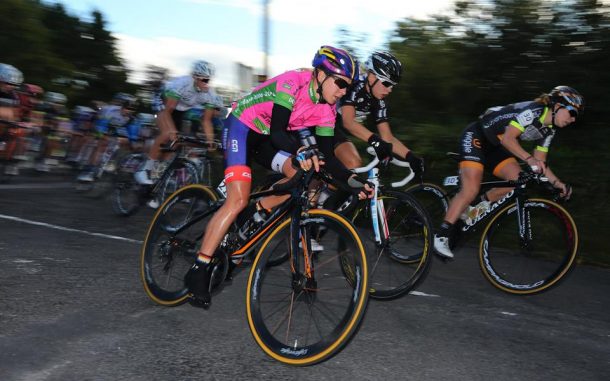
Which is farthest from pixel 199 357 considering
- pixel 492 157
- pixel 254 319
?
pixel 492 157

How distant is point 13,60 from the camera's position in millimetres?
23500

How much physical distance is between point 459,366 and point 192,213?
7.47ft

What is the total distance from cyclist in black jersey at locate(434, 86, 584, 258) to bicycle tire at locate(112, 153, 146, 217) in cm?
457

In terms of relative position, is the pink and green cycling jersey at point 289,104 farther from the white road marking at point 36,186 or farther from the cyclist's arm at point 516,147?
the white road marking at point 36,186

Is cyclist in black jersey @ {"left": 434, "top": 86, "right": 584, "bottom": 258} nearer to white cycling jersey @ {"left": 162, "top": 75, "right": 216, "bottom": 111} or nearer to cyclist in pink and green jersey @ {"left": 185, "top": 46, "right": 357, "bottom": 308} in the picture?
cyclist in pink and green jersey @ {"left": 185, "top": 46, "right": 357, "bottom": 308}

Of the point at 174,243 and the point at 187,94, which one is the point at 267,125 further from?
the point at 187,94

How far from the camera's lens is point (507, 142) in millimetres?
5578

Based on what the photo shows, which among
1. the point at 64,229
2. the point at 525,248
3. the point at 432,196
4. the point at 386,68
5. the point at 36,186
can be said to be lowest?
the point at 36,186

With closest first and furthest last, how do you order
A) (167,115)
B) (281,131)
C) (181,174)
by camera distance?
(281,131) → (181,174) → (167,115)

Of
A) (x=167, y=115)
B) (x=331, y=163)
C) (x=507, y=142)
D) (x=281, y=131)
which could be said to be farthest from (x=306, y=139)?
(x=167, y=115)

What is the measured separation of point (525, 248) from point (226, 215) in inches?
117

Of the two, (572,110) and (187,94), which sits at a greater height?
(572,110)

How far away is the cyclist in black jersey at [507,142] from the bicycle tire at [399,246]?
570 mm

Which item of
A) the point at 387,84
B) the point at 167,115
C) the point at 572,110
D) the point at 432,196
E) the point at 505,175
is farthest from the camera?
the point at 167,115
